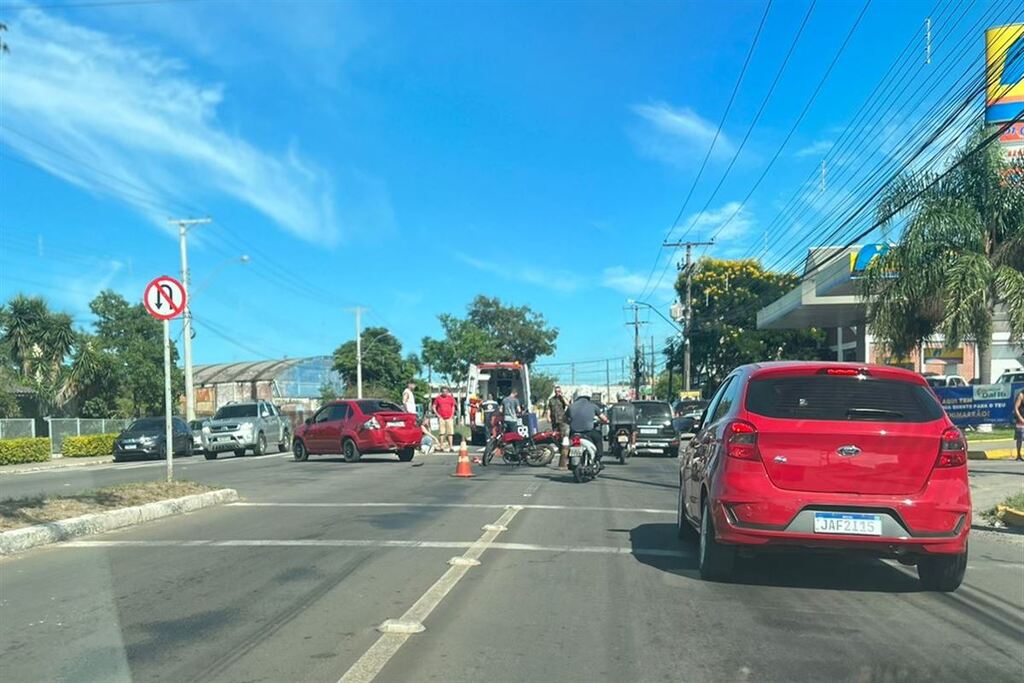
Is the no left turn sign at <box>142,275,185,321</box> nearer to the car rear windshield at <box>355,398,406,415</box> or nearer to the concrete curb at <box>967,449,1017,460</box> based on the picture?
the car rear windshield at <box>355,398,406,415</box>

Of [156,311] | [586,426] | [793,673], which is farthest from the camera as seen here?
[586,426]

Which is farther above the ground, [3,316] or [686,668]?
[3,316]

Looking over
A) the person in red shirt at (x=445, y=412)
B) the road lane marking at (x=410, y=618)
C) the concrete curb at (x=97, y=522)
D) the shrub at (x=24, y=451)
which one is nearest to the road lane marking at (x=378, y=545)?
the concrete curb at (x=97, y=522)

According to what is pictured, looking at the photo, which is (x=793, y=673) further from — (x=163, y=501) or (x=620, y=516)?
(x=163, y=501)

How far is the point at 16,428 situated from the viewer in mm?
33688

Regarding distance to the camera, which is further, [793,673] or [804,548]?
[804,548]

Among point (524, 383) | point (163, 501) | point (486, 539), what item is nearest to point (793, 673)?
point (486, 539)

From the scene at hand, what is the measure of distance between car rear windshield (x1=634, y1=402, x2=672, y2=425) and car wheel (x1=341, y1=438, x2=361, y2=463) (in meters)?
8.68

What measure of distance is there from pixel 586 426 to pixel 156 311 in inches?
316

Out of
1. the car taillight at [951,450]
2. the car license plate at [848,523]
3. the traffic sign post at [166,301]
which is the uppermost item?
the traffic sign post at [166,301]

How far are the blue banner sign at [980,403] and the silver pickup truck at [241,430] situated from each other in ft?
72.2

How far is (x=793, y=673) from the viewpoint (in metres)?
5.07

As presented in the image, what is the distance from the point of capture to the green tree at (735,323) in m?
56.9

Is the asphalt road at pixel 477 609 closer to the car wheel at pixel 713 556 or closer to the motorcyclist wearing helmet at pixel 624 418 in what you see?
the car wheel at pixel 713 556
